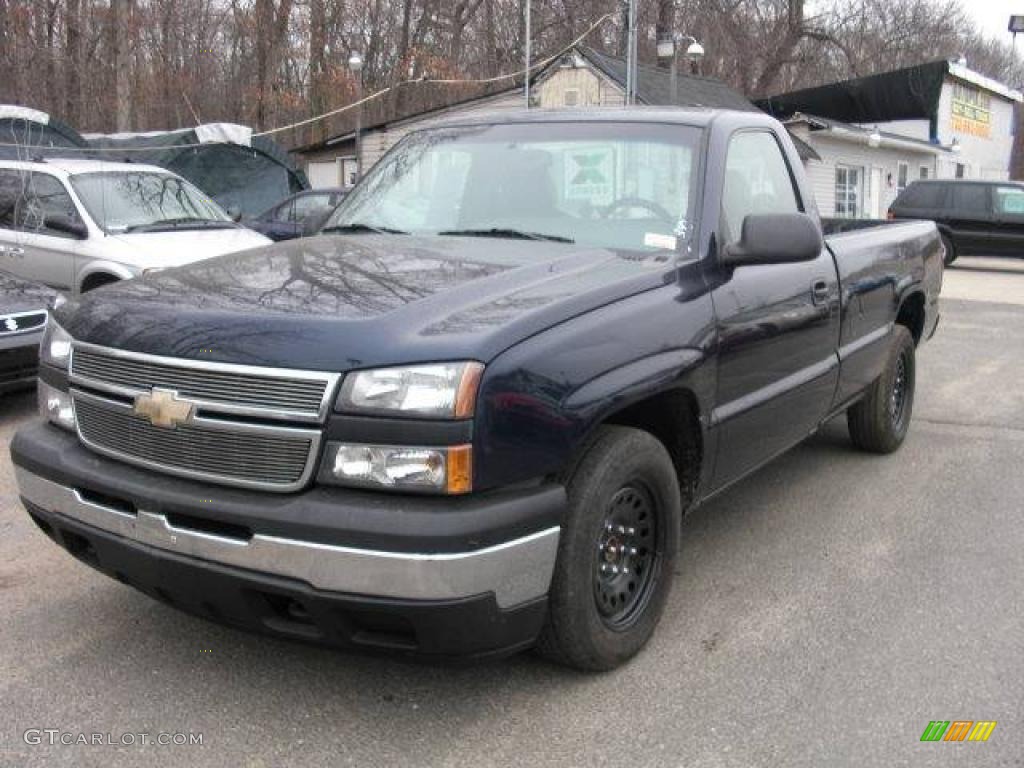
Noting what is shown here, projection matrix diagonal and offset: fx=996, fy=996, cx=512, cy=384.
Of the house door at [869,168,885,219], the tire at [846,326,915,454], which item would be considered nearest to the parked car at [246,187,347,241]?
the tire at [846,326,915,454]

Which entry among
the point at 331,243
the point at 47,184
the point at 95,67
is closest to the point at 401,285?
the point at 331,243

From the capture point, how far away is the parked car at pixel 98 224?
8.78 metres

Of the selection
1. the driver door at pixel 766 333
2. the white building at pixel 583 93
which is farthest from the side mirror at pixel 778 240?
the white building at pixel 583 93

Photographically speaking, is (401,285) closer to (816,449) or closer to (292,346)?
(292,346)

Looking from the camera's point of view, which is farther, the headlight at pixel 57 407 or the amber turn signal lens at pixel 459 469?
the headlight at pixel 57 407

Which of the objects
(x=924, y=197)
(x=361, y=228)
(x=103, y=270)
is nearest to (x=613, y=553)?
(x=361, y=228)

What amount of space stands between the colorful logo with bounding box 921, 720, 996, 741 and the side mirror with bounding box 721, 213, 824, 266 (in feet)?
5.31

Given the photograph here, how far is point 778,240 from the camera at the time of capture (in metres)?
3.55

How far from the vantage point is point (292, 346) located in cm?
268

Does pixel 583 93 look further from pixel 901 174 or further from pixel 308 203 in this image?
pixel 901 174

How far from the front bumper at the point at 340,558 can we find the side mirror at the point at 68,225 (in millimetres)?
6730

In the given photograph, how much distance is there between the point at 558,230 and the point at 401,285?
0.96 metres

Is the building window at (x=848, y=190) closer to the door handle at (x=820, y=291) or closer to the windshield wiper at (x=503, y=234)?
the door handle at (x=820, y=291)

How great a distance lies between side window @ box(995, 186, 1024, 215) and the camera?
65.6 feet
